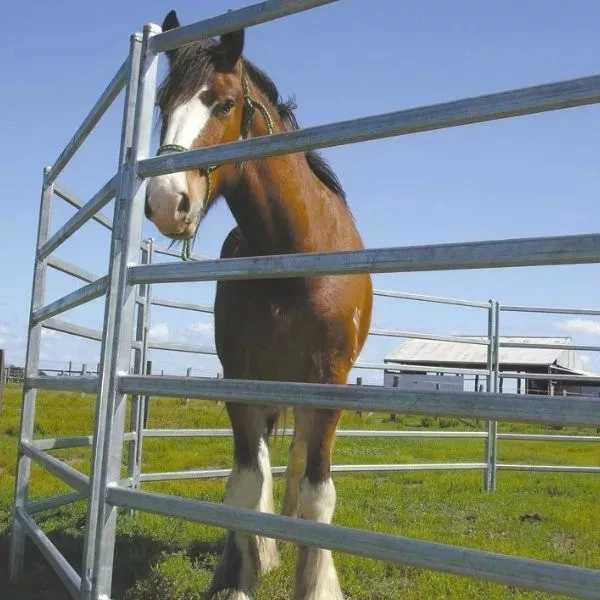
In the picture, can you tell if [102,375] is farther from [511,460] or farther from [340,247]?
[511,460]

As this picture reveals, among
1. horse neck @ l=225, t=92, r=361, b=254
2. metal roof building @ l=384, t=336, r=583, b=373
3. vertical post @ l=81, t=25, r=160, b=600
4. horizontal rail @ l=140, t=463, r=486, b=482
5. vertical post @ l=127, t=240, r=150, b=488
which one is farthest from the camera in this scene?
metal roof building @ l=384, t=336, r=583, b=373

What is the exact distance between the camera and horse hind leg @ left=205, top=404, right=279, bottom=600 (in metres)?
2.93

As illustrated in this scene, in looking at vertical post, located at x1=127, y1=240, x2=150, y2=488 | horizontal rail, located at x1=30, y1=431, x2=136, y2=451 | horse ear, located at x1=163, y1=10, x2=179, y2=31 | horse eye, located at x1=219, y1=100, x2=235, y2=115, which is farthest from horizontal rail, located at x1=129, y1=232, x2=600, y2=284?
vertical post, located at x1=127, y1=240, x2=150, y2=488

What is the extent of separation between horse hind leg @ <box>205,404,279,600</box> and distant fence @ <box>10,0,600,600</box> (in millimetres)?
714

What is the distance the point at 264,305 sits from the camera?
2885 millimetres

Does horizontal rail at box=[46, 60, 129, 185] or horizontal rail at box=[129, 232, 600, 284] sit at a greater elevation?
horizontal rail at box=[46, 60, 129, 185]

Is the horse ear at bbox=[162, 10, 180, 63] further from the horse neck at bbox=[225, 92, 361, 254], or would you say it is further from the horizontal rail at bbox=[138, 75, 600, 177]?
the horizontal rail at bbox=[138, 75, 600, 177]

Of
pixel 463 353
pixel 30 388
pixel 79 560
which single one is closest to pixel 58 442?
pixel 30 388

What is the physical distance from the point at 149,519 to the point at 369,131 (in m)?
3.32

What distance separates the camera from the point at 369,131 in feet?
5.17

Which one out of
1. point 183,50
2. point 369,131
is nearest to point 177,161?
point 369,131

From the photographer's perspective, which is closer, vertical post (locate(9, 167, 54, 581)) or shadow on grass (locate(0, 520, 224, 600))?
shadow on grass (locate(0, 520, 224, 600))

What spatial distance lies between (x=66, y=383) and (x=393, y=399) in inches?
66.3

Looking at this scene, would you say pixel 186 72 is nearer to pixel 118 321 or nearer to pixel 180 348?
pixel 118 321
